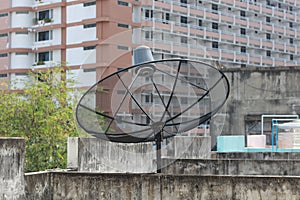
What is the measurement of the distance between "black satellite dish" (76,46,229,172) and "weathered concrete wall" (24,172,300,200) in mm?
951

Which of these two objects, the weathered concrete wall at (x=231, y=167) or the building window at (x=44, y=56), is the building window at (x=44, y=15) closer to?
the building window at (x=44, y=56)

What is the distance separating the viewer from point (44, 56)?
55062 millimetres

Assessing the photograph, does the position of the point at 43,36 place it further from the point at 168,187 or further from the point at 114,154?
the point at 168,187

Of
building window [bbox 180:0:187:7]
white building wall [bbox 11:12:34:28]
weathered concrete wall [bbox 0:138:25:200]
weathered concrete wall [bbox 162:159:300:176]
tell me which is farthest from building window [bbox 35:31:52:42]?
weathered concrete wall [bbox 0:138:25:200]

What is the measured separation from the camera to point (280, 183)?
27.5ft

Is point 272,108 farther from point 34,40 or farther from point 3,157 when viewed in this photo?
point 34,40

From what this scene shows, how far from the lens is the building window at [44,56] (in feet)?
179

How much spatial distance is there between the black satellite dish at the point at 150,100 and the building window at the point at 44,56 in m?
45.3

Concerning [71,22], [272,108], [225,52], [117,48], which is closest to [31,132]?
[117,48]

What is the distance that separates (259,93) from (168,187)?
2032 centimetres

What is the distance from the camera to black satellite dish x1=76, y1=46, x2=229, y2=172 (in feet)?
32.2

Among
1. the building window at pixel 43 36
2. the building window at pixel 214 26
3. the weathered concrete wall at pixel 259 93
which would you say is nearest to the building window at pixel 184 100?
the weathered concrete wall at pixel 259 93

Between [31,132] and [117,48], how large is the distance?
9260mm

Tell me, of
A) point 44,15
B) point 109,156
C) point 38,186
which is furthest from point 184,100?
point 44,15
